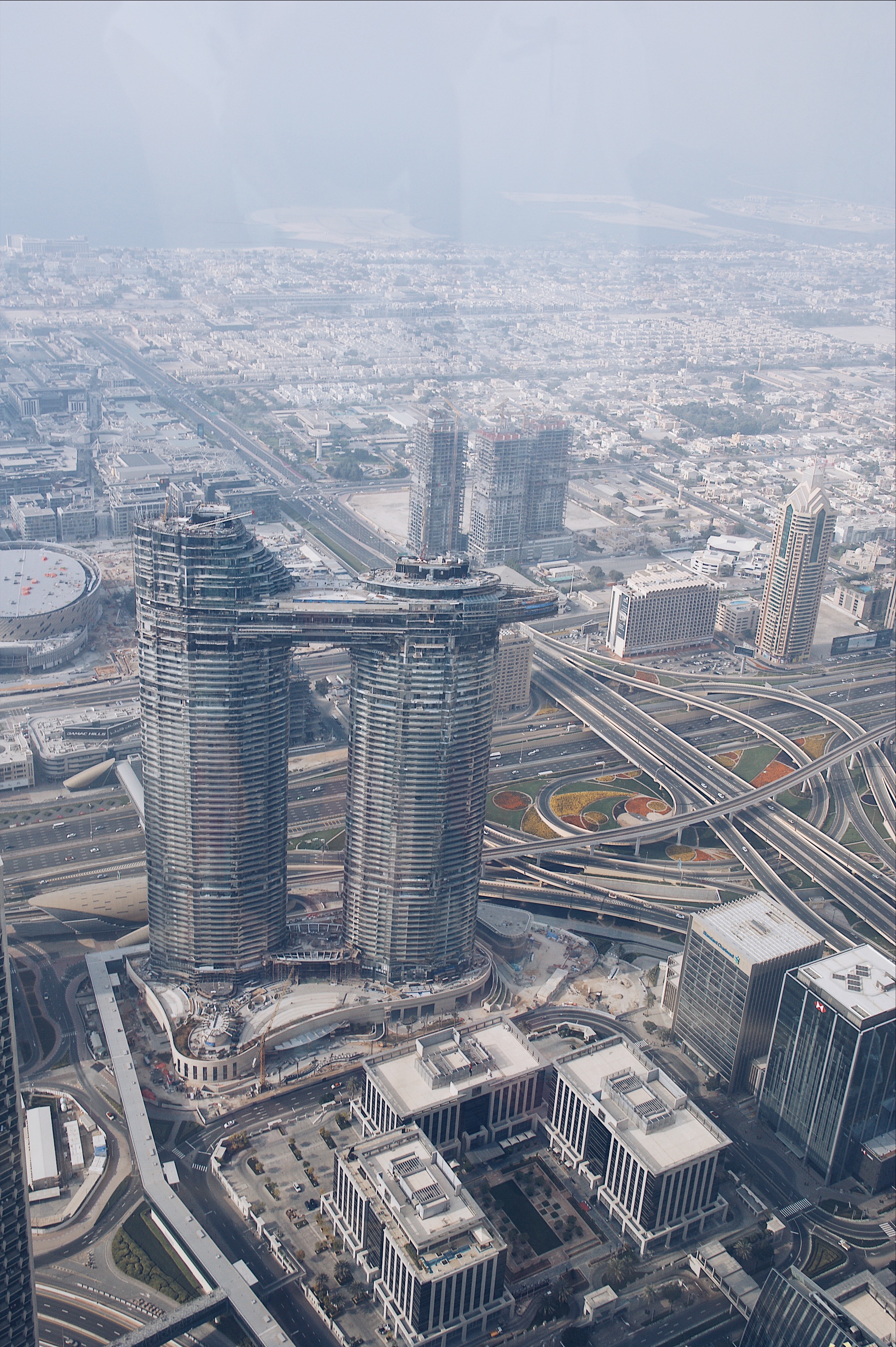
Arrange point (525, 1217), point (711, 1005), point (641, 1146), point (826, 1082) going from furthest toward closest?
point (711, 1005)
point (826, 1082)
point (525, 1217)
point (641, 1146)

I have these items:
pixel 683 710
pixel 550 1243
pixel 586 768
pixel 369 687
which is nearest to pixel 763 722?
pixel 683 710

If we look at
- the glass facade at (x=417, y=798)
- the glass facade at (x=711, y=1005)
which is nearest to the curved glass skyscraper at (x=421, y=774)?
the glass facade at (x=417, y=798)

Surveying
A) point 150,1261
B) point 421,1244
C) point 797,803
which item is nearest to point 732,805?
point 797,803

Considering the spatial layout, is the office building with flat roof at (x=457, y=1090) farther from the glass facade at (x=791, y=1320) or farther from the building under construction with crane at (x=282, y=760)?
the glass facade at (x=791, y=1320)

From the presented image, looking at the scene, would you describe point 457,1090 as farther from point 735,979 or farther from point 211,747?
point 211,747

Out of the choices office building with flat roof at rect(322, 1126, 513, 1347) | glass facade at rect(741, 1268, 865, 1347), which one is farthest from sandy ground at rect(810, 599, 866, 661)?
office building with flat roof at rect(322, 1126, 513, 1347)
